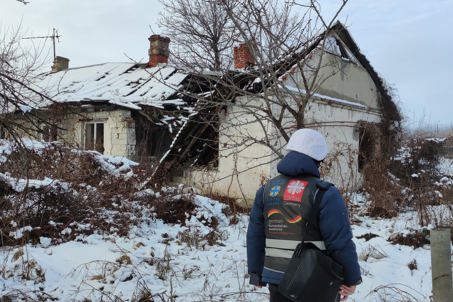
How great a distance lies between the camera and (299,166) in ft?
9.15

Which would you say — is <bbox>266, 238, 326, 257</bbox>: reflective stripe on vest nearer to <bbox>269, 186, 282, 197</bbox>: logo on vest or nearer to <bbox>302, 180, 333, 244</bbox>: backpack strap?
<bbox>302, 180, 333, 244</bbox>: backpack strap

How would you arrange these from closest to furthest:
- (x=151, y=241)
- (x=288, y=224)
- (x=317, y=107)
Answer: (x=288, y=224) < (x=151, y=241) < (x=317, y=107)

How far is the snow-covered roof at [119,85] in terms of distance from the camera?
1267cm

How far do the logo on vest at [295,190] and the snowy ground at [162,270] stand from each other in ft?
7.09

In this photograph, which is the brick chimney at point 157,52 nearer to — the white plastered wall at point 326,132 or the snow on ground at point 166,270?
the white plastered wall at point 326,132

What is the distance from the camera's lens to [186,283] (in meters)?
5.11

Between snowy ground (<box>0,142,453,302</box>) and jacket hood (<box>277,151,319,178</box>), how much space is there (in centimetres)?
222

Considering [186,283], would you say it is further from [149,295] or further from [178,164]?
[178,164]

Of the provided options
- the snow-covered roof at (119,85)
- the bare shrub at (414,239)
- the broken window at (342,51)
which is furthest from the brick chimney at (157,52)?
the bare shrub at (414,239)

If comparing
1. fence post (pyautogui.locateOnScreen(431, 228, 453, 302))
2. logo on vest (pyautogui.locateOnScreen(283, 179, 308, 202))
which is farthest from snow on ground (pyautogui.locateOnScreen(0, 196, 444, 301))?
logo on vest (pyautogui.locateOnScreen(283, 179, 308, 202))

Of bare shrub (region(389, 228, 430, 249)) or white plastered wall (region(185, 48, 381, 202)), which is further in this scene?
white plastered wall (region(185, 48, 381, 202))

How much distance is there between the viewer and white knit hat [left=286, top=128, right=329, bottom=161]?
9.30 feet

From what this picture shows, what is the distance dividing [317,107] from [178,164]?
4331 mm

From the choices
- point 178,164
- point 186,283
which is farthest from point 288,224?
point 178,164
